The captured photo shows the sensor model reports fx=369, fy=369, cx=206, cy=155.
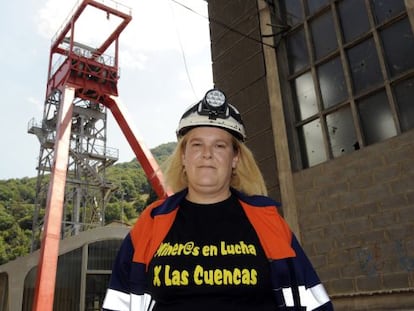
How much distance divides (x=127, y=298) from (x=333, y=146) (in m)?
3.34

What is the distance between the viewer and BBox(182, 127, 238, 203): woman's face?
1606mm

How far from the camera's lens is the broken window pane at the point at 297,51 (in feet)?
15.6

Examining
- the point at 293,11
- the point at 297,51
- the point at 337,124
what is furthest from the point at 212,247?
the point at 293,11

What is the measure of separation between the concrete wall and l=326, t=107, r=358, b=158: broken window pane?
151mm

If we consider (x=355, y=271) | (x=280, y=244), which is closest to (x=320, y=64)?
(x=355, y=271)

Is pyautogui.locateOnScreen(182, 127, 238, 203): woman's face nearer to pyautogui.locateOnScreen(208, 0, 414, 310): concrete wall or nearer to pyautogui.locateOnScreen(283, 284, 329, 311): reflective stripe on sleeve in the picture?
pyautogui.locateOnScreen(283, 284, 329, 311): reflective stripe on sleeve

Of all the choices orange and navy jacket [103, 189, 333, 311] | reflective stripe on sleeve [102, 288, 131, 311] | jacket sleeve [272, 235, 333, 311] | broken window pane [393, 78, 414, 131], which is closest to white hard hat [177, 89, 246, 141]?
A: orange and navy jacket [103, 189, 333, 311]

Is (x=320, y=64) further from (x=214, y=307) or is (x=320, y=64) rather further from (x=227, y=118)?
(x=214, y=307)

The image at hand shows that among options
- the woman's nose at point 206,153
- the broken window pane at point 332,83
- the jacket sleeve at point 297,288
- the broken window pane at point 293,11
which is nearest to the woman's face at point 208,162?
the woman's nose at point 206,153

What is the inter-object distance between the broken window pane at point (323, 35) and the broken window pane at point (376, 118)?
852mm

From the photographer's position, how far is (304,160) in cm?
452

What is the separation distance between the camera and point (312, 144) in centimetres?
448

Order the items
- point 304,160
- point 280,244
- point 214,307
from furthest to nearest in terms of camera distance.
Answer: point 304,160 → point 280,244 → point 214,307

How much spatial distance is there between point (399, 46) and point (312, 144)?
4.57 feet
